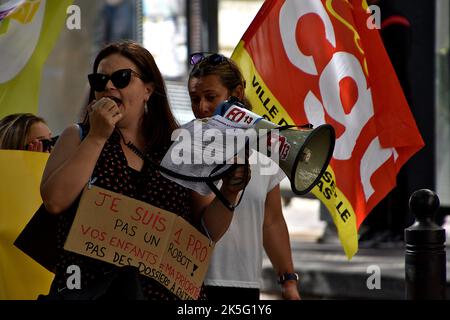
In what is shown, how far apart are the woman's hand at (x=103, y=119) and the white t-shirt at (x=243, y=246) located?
0.92 metres

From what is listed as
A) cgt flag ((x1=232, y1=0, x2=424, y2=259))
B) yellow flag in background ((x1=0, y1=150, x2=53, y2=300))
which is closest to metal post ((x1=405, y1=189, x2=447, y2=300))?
cgt flag ((x1=232, y1=0, x2=424, y2=259))

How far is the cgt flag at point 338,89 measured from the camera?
5547 millimetres

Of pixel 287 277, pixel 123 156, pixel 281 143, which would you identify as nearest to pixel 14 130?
pixel 123 156

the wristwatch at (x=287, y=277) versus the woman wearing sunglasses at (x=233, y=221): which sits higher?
the woman wearing sunglasses at (x=233, y=221)

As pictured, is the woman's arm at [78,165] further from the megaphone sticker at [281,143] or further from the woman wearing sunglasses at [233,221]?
the woman wearing sunglasses at [233,221]

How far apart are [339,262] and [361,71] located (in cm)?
404

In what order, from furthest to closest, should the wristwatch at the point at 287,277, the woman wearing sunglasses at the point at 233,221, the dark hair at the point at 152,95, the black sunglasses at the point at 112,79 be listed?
the wristwatch at the point at 287,277 → the woman wearing sunglasses at the point at 233,221 → the dark hair at the point at 152,95 → the black sunglasses at the point at 112,79

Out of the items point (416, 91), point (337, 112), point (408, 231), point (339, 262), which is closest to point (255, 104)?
point (337, 112)

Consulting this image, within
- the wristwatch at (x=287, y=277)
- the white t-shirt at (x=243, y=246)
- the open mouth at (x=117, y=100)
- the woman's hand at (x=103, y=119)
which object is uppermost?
the open mouth at (x=117, y=100)

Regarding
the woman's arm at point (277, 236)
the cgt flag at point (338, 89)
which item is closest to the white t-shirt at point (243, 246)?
the woman's arm at point (277, 236)

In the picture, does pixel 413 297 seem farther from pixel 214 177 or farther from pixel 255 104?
pixel 214 177

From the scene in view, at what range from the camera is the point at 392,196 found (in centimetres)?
1015

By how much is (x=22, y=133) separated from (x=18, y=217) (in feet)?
1.33

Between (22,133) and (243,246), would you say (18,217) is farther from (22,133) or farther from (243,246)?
(243,246)
